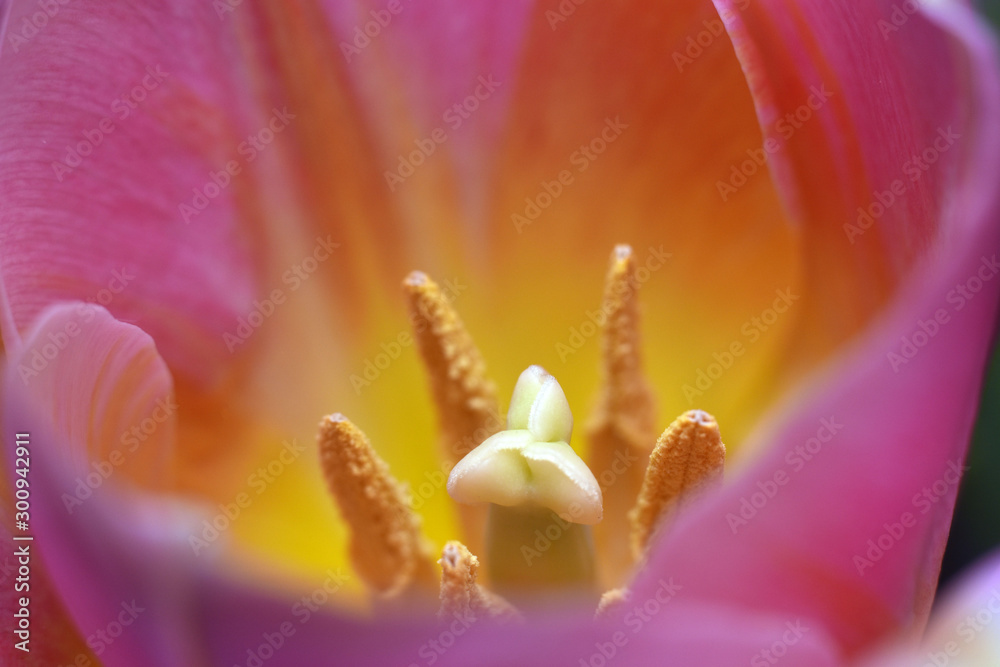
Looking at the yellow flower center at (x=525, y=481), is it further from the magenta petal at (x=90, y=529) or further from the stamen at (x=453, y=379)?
the magenta petal at (x=90, y=529)

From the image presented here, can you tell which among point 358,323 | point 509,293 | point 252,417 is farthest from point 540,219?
point 252,417

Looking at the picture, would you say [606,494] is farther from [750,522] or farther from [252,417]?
[750,522]

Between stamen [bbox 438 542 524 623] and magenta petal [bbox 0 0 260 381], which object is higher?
magenta petal [bbox 0 0 260 381]

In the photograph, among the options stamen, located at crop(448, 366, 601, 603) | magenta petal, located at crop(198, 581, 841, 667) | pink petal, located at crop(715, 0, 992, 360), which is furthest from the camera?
stamen, located at crop(448, 366, 601, 603)

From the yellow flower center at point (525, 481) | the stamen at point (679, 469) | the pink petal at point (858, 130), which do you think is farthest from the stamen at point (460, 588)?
the pink petal at point (858, 130)

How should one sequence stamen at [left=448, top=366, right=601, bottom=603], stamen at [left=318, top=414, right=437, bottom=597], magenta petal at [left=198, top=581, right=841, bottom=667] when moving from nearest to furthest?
magenta petal at [left=198, top=581, right=841, bottom=667], stamen at [left=448, top=366, right=601, bottom=603], stamen at [left=318, top=414, right=437, bottom=597]

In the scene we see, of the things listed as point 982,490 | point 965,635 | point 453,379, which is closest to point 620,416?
point 453,379

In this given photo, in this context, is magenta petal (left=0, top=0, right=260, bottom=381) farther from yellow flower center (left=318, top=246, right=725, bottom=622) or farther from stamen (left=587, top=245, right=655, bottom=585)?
stamen (left=587, top=245, right=655, bottom=585)

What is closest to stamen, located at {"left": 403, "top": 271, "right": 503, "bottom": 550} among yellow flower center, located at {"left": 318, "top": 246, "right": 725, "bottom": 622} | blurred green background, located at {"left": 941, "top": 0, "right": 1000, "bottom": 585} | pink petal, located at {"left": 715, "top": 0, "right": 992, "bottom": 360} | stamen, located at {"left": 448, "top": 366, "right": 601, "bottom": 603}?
yellow flower center, located at {"left": 318, "top": 246, "right": 725, "bottom": 622}
